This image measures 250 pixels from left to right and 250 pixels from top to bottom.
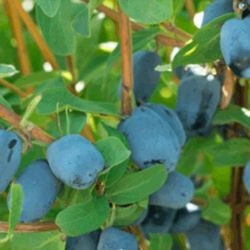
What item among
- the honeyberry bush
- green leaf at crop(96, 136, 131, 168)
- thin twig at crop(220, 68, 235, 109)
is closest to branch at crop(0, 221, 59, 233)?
the honeyberry bush

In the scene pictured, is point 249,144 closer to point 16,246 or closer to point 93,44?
point 16,246

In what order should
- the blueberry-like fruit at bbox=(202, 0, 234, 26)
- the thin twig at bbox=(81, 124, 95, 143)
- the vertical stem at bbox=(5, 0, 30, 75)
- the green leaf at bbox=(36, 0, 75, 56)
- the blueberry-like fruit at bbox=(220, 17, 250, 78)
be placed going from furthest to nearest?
the vertical stem at bbox=(5, 0, 30, 75), the thin twig at bbox=(81, 124, 95, 143), the green leaf at bbox=(36, 0, 75, 56), the blueberry-like fruit at bbox=(202, 0, 234, 26), the blueberry-like fruit at bbox=(220, 17, 250, 78)

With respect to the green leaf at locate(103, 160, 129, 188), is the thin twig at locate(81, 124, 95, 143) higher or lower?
lower

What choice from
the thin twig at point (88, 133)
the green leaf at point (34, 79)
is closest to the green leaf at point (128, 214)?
the thin twig at point (88, 133)

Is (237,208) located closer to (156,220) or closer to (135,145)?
(156,220)

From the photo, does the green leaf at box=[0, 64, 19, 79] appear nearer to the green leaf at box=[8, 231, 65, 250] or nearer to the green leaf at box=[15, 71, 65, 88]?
the green leaf at box=[8, 231, 65, 250]

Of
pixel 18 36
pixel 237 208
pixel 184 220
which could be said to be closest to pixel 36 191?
pixel 184 220
